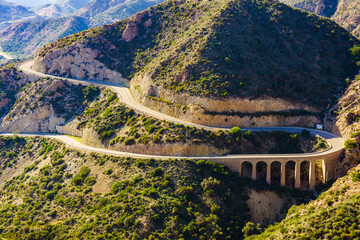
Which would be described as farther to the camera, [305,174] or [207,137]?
[207,137]

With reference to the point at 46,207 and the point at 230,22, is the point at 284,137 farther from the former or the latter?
the point at 46,207

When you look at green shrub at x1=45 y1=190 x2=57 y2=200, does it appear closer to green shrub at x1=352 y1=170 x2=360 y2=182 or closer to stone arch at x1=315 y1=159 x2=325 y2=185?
stone arch at x1=315 y1=159 x2=325 y2=185

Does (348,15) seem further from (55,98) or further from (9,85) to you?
(9,85)

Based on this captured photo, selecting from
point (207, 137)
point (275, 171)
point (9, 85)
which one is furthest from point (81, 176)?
point (9, 85)

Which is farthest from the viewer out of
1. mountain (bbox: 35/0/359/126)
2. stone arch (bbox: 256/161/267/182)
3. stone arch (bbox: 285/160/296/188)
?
mountain (bbox: 35/0/359/126)

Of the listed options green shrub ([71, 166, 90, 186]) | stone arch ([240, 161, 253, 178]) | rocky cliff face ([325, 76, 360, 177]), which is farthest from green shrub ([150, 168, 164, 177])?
rocky cliff face ([325, 76, 360, 177])
